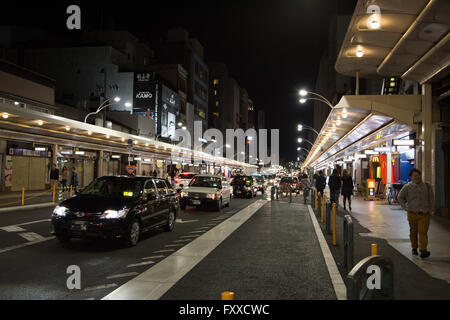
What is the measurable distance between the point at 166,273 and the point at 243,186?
22026mm

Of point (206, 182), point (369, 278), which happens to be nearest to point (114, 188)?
point (369, 278)

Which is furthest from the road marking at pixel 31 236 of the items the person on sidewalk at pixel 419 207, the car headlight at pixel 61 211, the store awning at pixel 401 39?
the store awning at pixel 401 39

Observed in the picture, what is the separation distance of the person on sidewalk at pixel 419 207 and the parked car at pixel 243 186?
20.2 metres

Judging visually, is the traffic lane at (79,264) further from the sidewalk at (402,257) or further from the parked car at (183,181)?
the parked car at (183,181)

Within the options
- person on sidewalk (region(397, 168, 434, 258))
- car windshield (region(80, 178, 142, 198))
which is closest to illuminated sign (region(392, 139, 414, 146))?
person on sidewalk (region(397, 168, 434, 258))

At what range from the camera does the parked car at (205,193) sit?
1767cm

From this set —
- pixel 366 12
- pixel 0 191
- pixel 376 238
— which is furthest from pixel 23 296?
pixel 0 191

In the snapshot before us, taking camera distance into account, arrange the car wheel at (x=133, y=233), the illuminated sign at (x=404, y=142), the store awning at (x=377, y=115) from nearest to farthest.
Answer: the car wheel at (x=133, y=233) < the store awning at (x=377, y=115) < the illuminated sign at (x=404, y=142)

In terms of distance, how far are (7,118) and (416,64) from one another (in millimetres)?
19339

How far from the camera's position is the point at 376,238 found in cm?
1068

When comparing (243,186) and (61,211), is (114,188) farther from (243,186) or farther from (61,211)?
(243,186)

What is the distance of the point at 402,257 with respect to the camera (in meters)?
8.29

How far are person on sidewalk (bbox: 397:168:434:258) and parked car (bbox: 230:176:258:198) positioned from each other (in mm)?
20188

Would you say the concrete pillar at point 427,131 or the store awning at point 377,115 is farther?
the store awning at point 377,115
